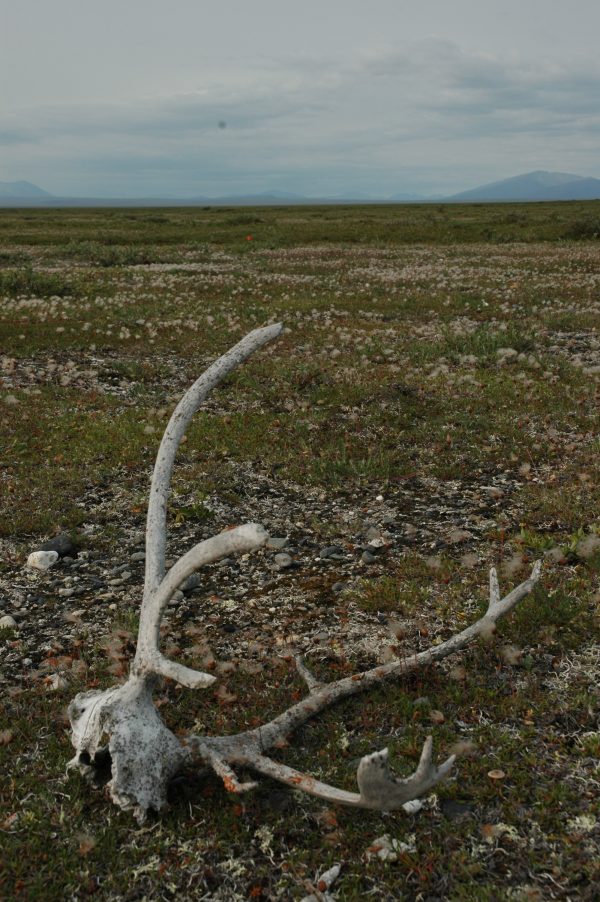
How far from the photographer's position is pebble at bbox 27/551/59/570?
7312 millimetres

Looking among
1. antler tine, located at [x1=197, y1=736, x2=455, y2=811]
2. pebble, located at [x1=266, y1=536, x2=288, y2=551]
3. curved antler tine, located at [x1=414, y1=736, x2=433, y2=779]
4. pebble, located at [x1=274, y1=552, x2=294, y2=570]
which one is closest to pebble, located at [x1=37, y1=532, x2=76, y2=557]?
pebble, located at [x1=266, y1=536, x2=288, y2=551]

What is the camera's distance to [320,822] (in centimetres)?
406

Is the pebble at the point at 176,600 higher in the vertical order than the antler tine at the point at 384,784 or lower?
lower

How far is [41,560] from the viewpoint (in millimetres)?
7324

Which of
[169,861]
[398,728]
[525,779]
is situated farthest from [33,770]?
[525,779]

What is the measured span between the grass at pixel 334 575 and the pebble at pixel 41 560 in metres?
0.25

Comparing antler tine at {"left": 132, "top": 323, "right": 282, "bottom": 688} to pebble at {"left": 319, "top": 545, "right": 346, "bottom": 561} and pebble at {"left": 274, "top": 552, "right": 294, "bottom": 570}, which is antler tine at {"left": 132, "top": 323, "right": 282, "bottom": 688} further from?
pebble at {"left": 319, "top": 545, "right": 346, "bottom": 561}

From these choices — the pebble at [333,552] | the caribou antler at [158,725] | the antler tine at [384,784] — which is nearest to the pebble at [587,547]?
the pebble at [333,552]

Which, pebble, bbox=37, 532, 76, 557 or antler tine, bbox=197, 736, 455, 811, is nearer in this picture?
antler tine, bbox=197, 736, 455, 811

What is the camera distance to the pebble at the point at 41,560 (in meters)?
7.31

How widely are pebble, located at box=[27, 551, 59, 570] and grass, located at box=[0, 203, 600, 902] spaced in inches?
9.9

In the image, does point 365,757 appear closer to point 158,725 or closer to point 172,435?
point 158,725

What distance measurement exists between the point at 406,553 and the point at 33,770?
415 cm

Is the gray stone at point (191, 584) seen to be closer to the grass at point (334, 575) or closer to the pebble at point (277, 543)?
the grass at point (334, 575)
